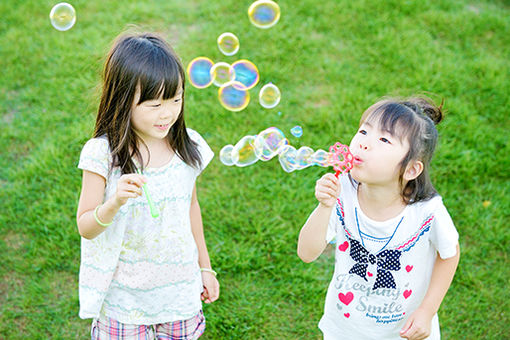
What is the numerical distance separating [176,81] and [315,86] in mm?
2480

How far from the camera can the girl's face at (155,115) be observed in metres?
1.86

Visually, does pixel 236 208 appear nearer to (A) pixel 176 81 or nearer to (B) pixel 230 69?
(B) pixel 230 69

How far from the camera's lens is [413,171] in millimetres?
1849

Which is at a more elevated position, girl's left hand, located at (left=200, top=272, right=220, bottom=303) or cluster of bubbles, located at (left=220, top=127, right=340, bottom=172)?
cluster of bubbles, located at (left=220, top=127, right=340, bottom=172)

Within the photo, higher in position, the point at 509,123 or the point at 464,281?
the point at 509,123

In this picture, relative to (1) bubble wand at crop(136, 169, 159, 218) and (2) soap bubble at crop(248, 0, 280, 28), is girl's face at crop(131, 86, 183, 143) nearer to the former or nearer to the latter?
(1) bubble wand at crop(136, 169, 159, 218)

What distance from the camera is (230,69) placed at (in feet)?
9.27

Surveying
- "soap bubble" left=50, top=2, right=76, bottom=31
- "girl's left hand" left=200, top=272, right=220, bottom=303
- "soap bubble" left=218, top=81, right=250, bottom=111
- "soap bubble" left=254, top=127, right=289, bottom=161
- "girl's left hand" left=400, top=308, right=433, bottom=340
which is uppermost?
"soap bubble" left=50, top=2, right=76, bottom=31

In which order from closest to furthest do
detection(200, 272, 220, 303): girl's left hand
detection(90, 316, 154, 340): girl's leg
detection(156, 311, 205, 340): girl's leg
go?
detection(90, 316, 154, 340): girl's leg < detection(156, 311, 205, 340): girl's leg < detection(200, 272, 220, 303): girl's left hand

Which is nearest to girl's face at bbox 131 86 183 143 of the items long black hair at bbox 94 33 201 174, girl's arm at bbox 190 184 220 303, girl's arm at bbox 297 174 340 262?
long black hair at bbox 94 33 201 174

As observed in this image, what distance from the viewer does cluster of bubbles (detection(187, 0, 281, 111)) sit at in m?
2.74

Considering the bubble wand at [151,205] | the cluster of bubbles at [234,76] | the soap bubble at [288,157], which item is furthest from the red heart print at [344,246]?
the cluster of bubbles at [234,76]

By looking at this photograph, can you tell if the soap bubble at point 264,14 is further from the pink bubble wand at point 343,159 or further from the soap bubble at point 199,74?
the pink bubble wand at point 343,159

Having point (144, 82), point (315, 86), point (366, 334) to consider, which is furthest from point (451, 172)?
point (144, 82)
